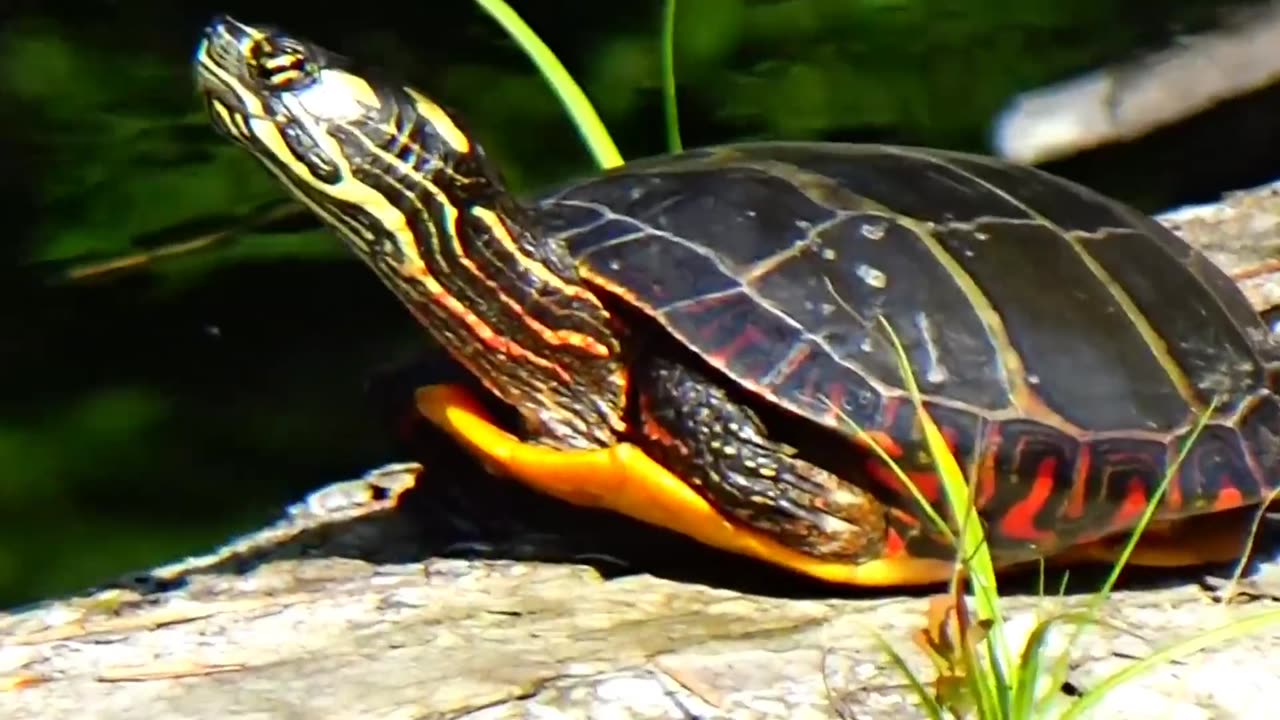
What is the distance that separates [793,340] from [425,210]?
415 mm

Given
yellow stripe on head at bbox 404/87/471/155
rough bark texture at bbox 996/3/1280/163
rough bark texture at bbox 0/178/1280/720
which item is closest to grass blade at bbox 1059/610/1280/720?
rough bark texture at bbox 0/178/1280/720

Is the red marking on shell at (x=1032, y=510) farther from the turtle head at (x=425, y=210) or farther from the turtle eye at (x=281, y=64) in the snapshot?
the turtle eye at (x=281, y=64)

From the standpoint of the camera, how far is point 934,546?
1.62 meters

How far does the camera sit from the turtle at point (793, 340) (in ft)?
5.26

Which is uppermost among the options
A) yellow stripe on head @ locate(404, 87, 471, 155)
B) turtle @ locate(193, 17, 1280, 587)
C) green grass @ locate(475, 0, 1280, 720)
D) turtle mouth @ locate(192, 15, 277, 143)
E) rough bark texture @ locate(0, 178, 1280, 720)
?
turtle mouth @ locate(192, 15, 277, 143)

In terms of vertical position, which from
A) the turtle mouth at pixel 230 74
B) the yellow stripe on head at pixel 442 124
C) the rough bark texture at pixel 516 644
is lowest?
the rough bark texture at pixel 516 644

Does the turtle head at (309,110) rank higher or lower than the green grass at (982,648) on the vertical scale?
higher

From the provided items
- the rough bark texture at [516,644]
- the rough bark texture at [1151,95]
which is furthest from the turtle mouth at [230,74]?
the rough bark texture at [1151,95]

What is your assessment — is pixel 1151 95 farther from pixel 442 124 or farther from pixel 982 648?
pixel 982 648

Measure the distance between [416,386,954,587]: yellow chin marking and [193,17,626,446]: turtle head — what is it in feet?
0.27

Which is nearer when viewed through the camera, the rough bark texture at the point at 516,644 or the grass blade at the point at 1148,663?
the grass blade at the point at 1148,663

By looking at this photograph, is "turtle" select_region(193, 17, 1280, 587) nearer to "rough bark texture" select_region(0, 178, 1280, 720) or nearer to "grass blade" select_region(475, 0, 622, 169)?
"rough bark texture" select_region(0, 178, 1280, 720)

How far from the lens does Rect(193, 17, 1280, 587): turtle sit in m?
1.60

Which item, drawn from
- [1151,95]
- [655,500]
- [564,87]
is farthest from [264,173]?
[655,500]
